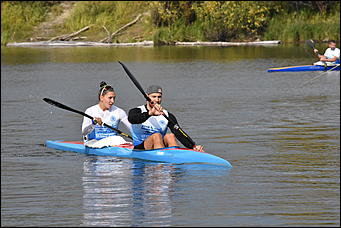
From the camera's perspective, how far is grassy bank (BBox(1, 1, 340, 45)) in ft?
165

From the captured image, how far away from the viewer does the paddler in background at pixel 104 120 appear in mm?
16241

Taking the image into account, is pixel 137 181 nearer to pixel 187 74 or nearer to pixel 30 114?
pixel 30 114

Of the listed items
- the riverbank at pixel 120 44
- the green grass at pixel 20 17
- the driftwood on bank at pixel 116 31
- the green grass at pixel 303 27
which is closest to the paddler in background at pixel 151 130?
the green grass at pixel 303 27

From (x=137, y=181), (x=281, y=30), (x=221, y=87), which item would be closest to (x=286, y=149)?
(x=137, y=181)

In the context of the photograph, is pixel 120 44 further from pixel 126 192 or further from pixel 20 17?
pixel 126 192

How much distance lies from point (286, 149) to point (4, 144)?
5.19 m

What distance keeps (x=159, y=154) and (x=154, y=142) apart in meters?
0.26

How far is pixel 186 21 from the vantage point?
52938 mm

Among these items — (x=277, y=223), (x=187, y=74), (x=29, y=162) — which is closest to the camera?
(x=277, y=223)

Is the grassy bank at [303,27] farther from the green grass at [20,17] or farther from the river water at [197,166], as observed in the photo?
the river water at [197,166]

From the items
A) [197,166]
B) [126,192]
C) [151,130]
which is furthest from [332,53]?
[126,192]

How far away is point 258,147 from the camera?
16828 millimetres

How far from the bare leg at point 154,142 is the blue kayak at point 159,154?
11 cm

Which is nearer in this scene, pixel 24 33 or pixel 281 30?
pixel 281 30
